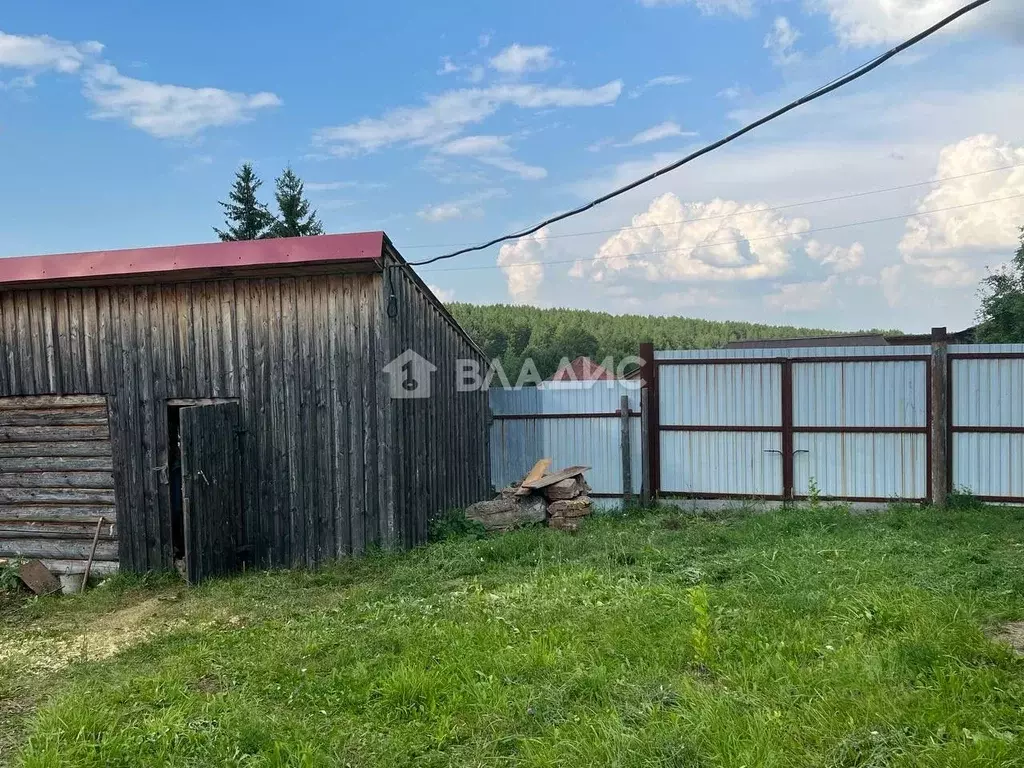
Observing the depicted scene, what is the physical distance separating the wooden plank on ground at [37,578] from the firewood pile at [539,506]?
4608 millimetres

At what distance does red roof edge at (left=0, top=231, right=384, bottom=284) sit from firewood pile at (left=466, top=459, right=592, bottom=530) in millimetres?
3436

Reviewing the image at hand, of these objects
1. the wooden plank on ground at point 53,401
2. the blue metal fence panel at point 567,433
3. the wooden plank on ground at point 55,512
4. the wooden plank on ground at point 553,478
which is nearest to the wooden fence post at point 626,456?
the blue metal fence panel at point 567,433

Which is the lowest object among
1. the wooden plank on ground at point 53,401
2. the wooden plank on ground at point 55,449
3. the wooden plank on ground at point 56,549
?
the wooden plank on ground at point 56,549

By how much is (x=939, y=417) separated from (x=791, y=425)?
66.9 inches

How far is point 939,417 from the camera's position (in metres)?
8.95

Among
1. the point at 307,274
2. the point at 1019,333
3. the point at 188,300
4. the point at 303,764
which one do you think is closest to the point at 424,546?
the point at 307,274

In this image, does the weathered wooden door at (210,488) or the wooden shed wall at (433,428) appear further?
the wooden shed wall at (433,428)

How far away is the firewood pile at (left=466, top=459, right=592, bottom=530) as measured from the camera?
877 centimetres

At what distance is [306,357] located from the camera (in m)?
7.70

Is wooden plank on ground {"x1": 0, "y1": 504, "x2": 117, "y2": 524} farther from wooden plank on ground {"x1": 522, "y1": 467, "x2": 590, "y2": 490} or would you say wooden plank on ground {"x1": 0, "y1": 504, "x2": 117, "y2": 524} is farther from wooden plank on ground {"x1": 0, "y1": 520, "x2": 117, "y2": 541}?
wooden plank on ground {"x1": 522, "y1": 467, "x2": 590, "y2": 490}

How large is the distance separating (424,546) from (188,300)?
12.1ft

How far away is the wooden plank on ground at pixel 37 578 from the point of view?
7805 millimetres

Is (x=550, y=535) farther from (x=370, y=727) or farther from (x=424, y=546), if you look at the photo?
(x=370, y=727)

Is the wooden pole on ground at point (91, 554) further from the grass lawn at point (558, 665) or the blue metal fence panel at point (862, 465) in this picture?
the blue metal fence panel at point (862, 465)
